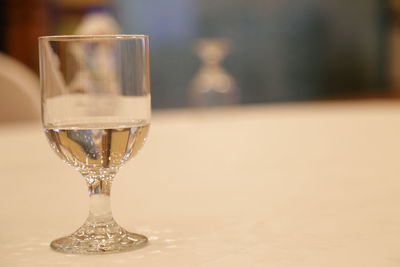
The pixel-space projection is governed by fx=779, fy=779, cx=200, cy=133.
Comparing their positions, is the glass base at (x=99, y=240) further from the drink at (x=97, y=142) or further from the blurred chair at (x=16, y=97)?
the blurred chair at (x=16, y=97)

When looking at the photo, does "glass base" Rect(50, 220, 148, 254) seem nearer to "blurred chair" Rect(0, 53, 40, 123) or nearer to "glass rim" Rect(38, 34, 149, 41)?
"glass rim" Rect(38, 34, 149, 41)

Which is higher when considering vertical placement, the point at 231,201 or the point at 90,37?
the point at 90,37

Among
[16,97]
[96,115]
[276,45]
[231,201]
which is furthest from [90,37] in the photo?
[276,45]

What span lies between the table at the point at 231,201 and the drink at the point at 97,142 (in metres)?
0.06

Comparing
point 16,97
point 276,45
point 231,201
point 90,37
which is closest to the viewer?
point 90,37

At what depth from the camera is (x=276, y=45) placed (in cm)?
753

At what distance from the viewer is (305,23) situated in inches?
296

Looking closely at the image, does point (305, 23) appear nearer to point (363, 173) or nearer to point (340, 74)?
point (340, 74)

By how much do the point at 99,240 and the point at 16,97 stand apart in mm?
1500

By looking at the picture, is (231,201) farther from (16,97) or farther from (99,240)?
(16,97)

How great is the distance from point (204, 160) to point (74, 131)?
20.8 inches

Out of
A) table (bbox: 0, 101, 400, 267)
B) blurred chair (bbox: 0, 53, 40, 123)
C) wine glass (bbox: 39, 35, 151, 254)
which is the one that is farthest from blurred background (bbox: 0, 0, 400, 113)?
wine glass (bbox: 39, 35, 151, 254)

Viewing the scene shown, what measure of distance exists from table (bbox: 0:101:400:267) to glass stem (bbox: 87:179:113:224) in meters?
0.04

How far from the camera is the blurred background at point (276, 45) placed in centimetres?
728
